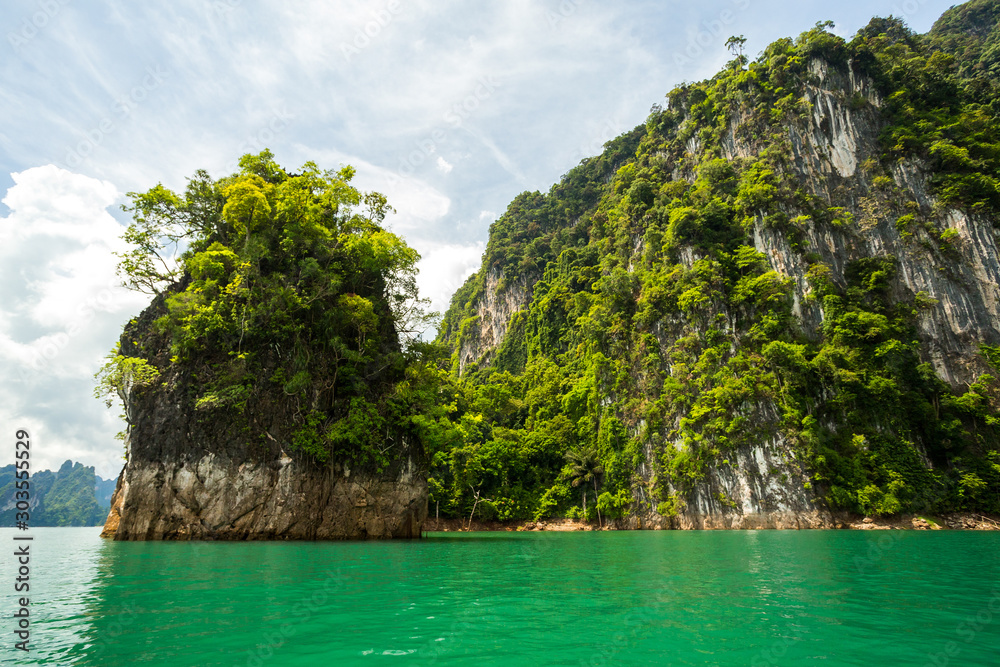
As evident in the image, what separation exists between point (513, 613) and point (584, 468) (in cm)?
4132

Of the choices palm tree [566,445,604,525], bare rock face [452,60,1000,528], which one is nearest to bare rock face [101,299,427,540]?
palm tree [566,445,604,525]

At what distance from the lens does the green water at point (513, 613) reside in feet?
17.1

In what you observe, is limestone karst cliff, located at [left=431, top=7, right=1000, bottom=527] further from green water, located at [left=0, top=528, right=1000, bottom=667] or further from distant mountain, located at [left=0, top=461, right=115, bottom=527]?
distant mountain, located at [left=0, top=461, right=115, bottom=527]

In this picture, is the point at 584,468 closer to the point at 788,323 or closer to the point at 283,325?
the point at 788,323

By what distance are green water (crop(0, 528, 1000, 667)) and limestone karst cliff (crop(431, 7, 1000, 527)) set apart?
86.7 feet

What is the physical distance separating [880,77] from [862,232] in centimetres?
1812

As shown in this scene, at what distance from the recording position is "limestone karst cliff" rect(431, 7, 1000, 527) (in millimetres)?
36281

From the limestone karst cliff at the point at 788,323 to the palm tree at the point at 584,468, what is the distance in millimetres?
279

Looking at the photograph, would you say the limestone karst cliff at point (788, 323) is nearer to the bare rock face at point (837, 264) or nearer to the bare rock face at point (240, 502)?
the bare rock face at point (837, 264)

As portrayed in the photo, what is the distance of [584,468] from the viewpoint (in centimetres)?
4694

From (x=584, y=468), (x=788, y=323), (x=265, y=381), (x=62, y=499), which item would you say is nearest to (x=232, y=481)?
(x=265, y=381)

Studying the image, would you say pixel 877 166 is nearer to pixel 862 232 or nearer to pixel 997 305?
pixel 862 232

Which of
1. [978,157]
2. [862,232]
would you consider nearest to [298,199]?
[862,232]

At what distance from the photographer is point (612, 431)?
Result: 46.6 m
